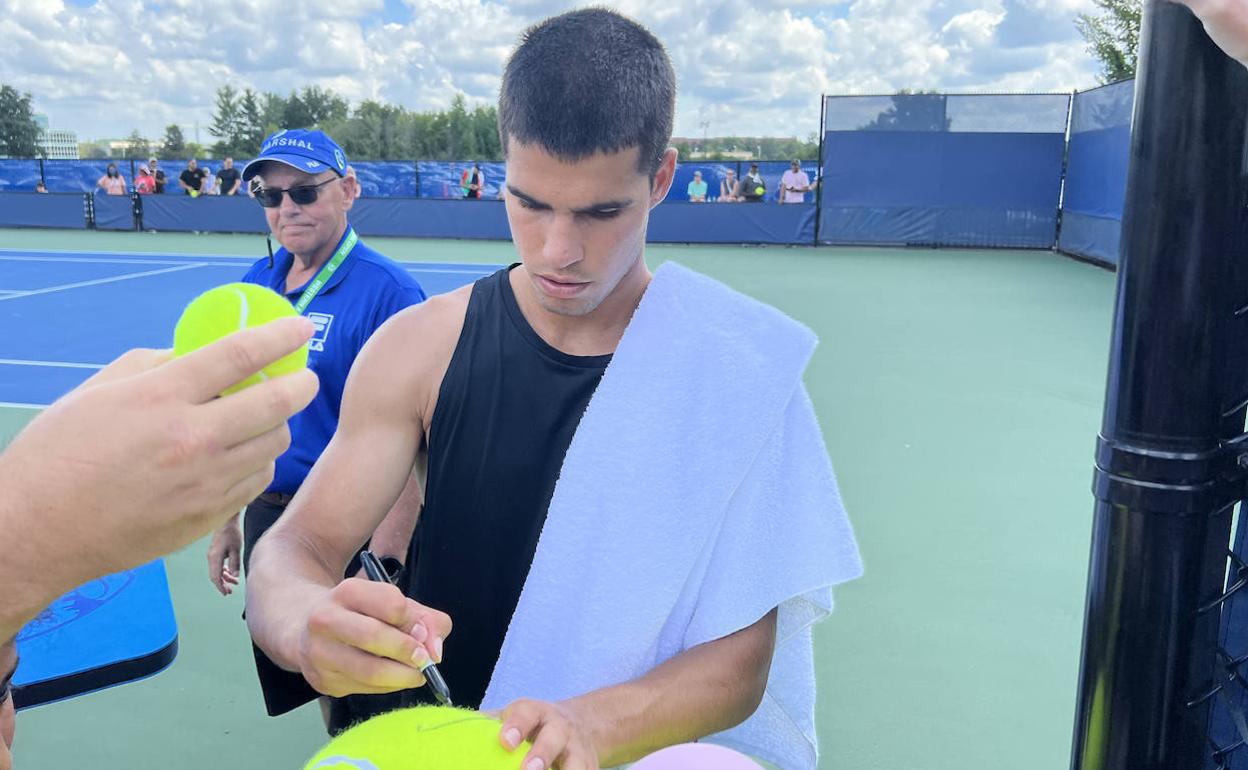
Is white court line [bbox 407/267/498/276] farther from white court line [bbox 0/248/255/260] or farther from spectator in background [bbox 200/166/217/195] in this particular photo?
spectator in background [bbox 200/166/217/195]

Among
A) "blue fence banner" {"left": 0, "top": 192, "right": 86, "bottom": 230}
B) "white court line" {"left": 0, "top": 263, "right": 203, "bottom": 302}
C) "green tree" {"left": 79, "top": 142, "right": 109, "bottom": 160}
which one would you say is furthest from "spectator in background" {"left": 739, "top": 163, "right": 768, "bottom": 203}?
"green tree" {"left": 79, "top": 142, "right": 109, "bottom": 160}

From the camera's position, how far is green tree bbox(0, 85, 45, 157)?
53.7 meters

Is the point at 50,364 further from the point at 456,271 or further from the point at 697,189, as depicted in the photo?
the point at 697,189

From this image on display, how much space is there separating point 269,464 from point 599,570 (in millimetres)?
702

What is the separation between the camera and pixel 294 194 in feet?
11.8

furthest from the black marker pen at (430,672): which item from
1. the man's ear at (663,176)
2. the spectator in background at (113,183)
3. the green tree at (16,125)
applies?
the green tree at (16,125)

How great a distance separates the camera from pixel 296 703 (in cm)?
208

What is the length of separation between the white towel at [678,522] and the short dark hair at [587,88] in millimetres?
401

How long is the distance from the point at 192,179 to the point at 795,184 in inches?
555

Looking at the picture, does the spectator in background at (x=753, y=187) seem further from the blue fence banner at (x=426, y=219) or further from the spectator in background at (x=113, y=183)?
the spectator in background at (x=113, y=183)

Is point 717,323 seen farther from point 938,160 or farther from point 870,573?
point 938,160

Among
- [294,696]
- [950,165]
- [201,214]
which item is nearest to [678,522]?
[294,696]

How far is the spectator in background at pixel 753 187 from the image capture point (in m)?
21.1

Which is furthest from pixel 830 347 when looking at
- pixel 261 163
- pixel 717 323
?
pixel 717 323
